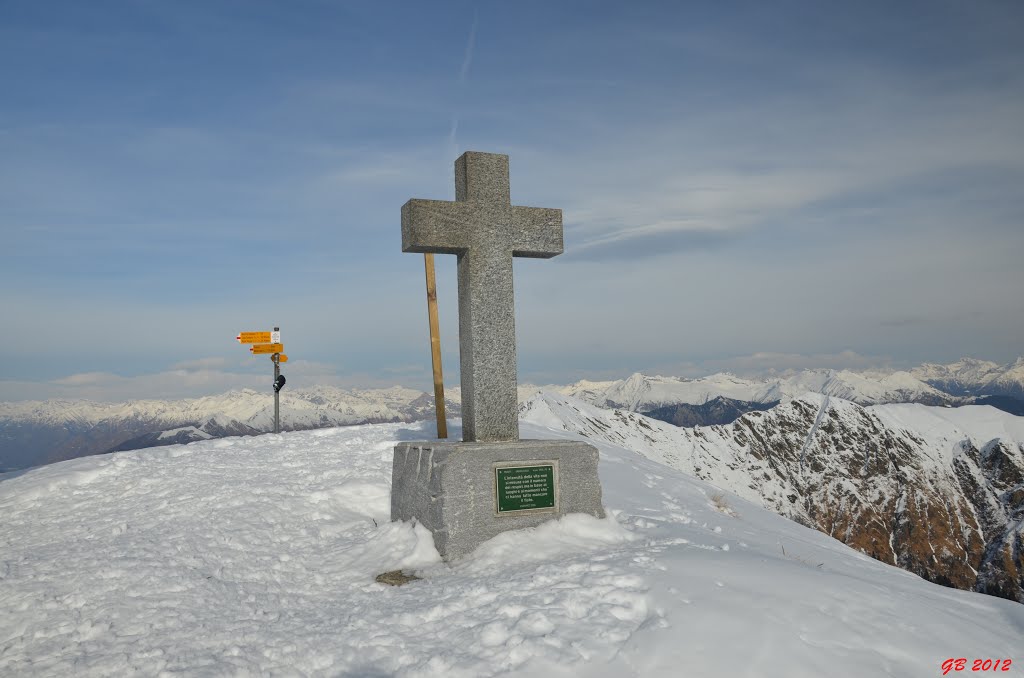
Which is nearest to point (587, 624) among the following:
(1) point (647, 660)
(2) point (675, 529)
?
(1) point (647, 660)

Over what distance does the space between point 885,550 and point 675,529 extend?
192m

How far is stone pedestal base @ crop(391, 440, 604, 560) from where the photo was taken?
9023mm

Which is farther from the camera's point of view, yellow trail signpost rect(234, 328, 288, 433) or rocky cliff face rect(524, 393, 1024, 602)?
rocky cliff face rect(524, 393, 1024, 602)

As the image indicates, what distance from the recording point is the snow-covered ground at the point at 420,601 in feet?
18.6

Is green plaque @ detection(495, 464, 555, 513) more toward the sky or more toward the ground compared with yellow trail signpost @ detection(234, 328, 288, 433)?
more toward the ground

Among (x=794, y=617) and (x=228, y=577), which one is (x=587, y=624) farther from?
(x=228, y=577)

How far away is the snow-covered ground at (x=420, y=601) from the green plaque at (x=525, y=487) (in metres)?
0.36

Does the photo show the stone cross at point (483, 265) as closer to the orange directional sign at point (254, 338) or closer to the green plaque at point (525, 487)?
the green plaque at point (525, 487)

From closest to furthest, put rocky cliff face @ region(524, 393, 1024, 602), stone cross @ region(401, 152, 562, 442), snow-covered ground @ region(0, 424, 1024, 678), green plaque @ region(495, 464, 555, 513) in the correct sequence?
snow-covered ground @ region(0, 424, 1024, 678)
green plaque @ region(495, 464, 555, 513)
stone cross @ region(401, 152, 562, 442)
rocky cliff face @ region(524, 393, 1024, 602)
